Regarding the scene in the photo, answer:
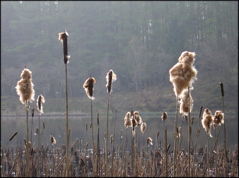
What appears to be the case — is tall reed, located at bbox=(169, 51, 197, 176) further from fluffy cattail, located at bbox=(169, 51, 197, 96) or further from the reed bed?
the reed bed

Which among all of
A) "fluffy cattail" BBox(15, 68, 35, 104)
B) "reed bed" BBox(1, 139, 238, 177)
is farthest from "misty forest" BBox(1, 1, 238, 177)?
"fluffy cattail" BBox(15, 68, 35, 104)

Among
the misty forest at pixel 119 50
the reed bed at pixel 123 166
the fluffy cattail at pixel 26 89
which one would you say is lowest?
the reed bed at pixel 123 166

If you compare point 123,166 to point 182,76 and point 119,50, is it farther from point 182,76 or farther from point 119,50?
point 119,50

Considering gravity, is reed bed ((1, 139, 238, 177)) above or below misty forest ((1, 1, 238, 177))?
below

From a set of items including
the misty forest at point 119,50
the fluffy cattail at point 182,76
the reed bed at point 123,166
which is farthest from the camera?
the misty forest at point 119,50

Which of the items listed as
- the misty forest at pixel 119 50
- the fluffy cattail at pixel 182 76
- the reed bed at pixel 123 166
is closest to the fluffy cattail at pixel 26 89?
the reed bed at pixel 123 166

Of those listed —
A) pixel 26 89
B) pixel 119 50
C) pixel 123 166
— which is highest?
pixel 119 50

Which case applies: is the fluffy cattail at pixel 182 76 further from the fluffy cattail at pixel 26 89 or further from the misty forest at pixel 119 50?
the misty forest at pixel 119 50

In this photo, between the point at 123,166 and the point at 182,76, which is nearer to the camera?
the point at 182,76

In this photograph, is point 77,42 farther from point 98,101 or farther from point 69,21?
point 98,101

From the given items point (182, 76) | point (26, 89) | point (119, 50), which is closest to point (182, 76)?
point (182, 76)

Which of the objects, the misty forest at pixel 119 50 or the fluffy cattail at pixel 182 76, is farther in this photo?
the misty forest at pixel 119 50

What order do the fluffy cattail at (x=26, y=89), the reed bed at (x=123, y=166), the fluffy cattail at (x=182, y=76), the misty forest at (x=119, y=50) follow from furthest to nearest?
the misty forest at (x=119, y=50) → the reed bed at (x=123, y=166) → the fluffy cattail at (x=26, y=89) → the fluffy cattail at (x=182, y=76)

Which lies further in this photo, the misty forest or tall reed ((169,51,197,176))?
the misty forest
